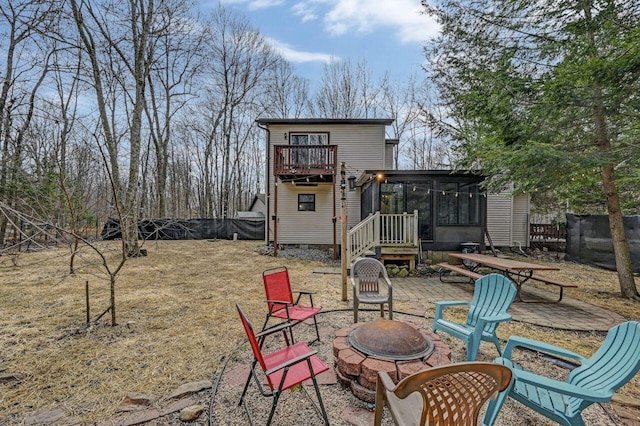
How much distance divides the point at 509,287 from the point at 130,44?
13.5 meters

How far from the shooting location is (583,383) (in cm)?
192

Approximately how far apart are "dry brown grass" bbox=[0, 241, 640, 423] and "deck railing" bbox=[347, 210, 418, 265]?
123cm

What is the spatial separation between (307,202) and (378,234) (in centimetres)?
495

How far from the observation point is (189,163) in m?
23.1

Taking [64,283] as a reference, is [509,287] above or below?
above

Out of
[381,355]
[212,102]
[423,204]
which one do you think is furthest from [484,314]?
[212,102]

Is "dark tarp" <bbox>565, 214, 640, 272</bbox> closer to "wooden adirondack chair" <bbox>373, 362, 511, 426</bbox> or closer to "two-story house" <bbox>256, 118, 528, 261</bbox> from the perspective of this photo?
"two-story house" <bbox>256, 118, 528, 261</bbox>

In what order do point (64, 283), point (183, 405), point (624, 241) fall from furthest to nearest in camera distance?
point (64, 283)
point (624, 241)
point (183, 405)

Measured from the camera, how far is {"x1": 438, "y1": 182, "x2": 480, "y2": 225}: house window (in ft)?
29.8

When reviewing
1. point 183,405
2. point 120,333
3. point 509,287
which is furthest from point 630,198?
point 120,333

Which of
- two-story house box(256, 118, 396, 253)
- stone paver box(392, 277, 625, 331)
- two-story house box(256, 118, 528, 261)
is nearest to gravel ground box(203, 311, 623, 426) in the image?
stone paver box(392, 277, 625, 331)

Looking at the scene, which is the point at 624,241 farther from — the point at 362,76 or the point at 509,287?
the point at 362,76

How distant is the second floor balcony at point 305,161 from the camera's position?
10.6 m

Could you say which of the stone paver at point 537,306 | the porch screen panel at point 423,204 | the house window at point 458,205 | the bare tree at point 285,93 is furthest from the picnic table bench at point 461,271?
the bare tree at point 285,93
